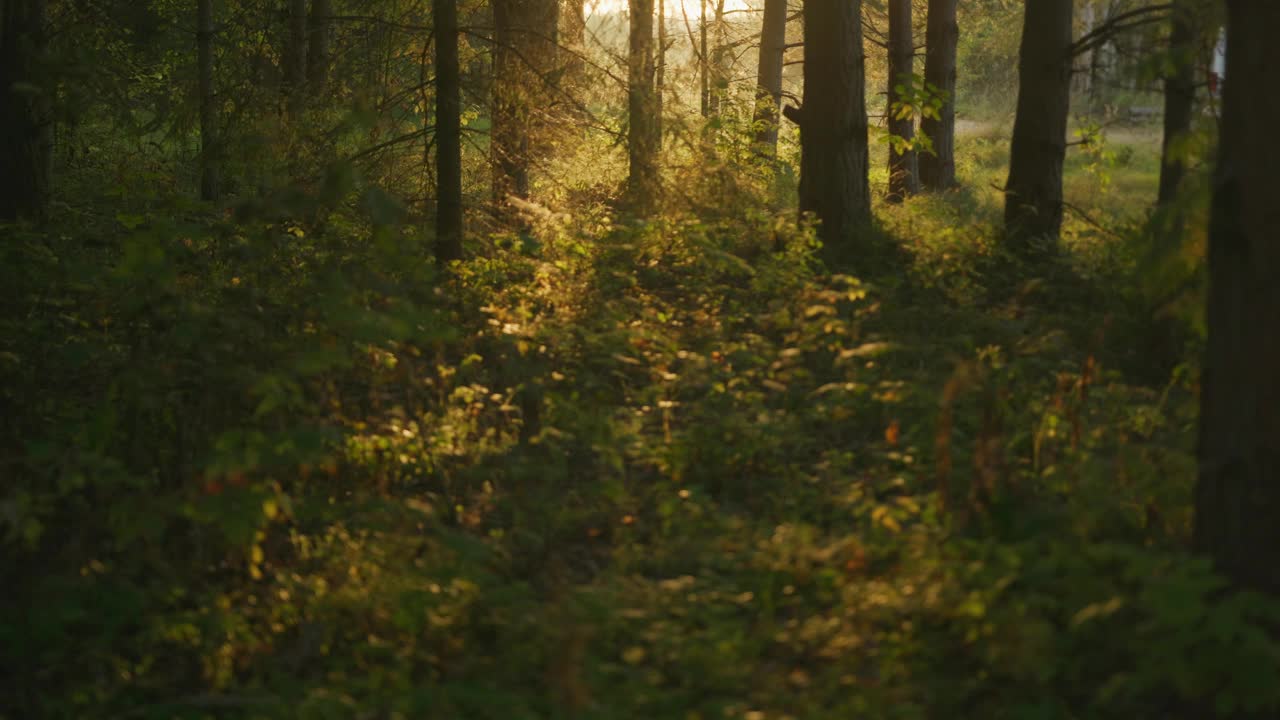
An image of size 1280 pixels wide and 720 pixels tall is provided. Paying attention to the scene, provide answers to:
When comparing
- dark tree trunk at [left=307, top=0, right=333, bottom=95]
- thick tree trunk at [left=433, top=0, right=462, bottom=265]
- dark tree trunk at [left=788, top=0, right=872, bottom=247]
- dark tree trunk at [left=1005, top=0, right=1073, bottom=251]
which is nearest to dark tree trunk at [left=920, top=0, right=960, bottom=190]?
dark tree trunk at [left=788, top=0, right=872, bottom=247]

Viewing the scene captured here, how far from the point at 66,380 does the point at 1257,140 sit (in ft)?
22.7

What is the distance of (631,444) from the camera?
6.17 metres

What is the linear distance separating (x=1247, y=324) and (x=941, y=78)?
42.2ft

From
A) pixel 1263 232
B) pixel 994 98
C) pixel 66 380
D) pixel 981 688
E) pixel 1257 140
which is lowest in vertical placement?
pixel 981 688

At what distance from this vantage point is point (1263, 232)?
385cm

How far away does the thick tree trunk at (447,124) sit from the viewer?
9820 mm

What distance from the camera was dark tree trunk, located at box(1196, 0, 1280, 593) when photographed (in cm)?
383

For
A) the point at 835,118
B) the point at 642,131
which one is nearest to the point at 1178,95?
the point at 835,118

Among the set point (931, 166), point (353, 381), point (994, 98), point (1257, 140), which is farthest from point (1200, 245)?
point (994, 98)

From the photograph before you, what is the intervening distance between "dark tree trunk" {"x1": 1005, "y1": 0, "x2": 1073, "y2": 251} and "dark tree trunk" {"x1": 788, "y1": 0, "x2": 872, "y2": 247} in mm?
1617

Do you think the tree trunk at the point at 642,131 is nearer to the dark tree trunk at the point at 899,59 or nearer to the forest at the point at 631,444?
the forest at the point at 631,444

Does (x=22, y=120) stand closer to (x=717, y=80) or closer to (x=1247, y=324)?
(x=717, y=80)

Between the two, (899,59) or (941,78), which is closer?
(941,78)

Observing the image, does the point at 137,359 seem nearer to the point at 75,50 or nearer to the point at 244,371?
the point at 244,371
